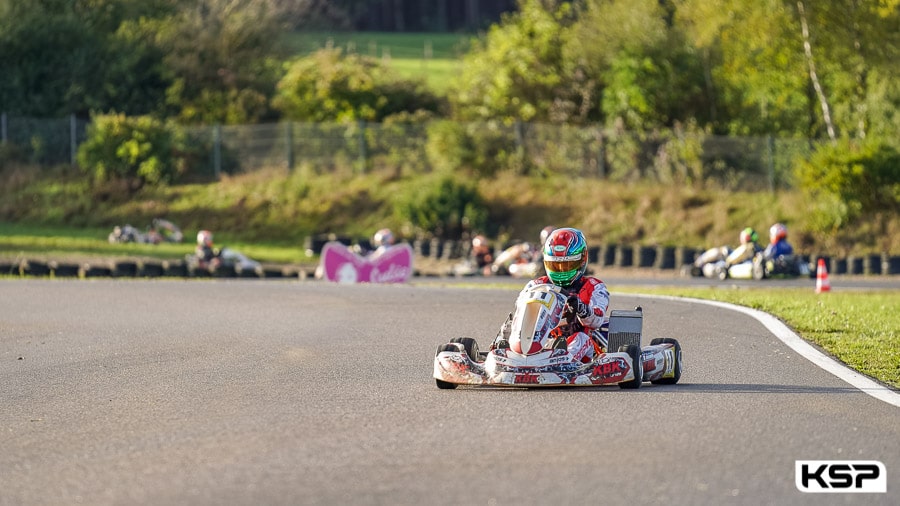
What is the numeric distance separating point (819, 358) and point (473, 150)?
2675cm

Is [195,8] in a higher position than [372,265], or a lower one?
higher

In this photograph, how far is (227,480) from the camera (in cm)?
582

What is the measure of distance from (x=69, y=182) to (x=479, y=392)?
106ft

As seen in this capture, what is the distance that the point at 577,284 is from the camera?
9477 mm

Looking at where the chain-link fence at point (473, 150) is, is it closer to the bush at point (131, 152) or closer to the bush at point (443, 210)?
the bush at point (131, 152)

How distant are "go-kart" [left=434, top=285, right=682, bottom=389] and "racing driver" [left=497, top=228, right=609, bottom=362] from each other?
20cm

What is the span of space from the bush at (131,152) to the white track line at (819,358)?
2575cm

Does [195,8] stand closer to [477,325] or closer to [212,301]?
[212,301]

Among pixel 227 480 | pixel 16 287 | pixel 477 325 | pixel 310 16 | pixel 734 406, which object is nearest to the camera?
pixel 227 480

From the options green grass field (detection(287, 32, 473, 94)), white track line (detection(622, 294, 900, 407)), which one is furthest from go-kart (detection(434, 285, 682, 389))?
green grass field (detection(287, 32, 473, 94))

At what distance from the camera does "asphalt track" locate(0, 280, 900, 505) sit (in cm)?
566

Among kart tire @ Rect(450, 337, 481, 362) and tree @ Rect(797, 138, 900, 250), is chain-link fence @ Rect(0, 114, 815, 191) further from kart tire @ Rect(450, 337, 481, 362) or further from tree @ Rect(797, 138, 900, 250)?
kart tire @ Rect(450, 337, 481, 362)

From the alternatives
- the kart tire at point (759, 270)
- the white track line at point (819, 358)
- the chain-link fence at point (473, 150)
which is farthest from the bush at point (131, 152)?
the white track line at point (819, 358)

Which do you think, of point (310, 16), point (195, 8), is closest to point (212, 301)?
point (195, 8)
